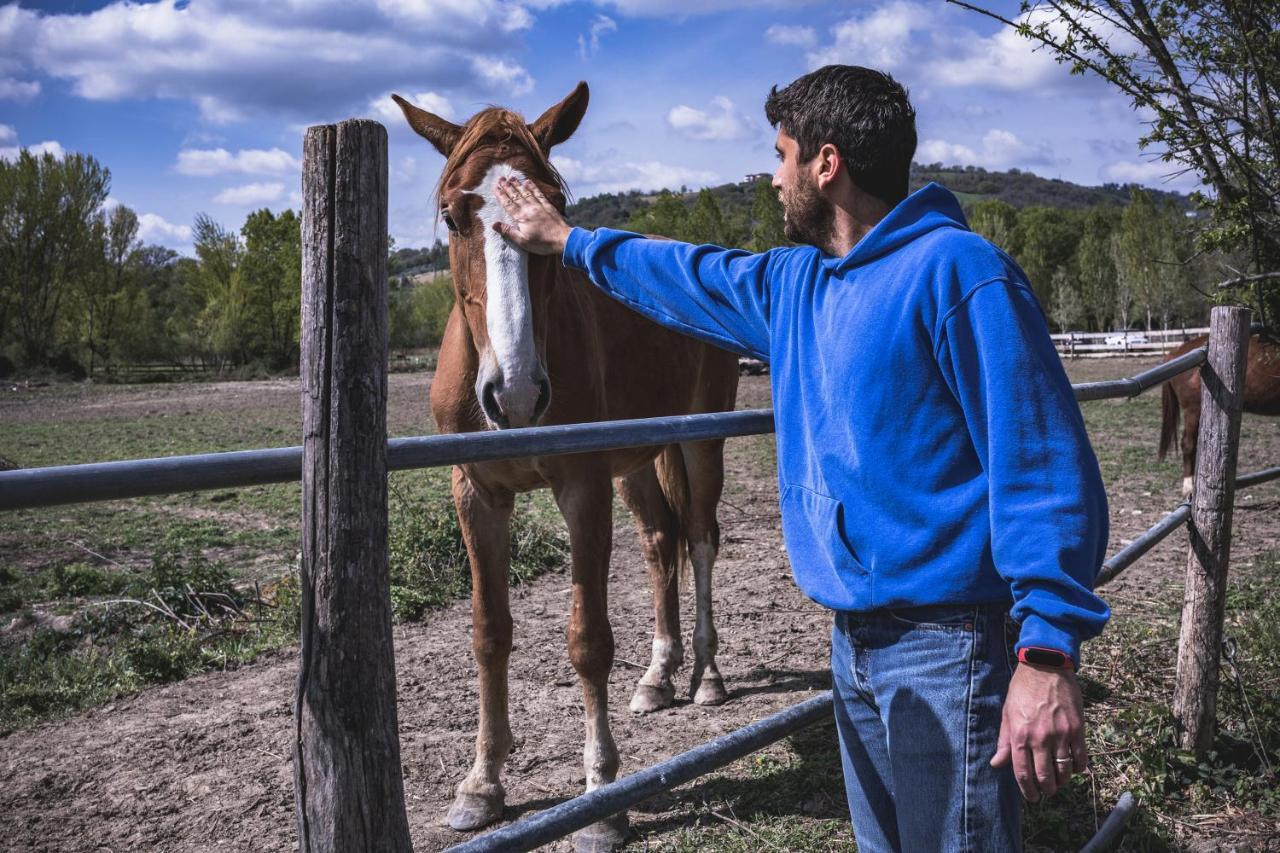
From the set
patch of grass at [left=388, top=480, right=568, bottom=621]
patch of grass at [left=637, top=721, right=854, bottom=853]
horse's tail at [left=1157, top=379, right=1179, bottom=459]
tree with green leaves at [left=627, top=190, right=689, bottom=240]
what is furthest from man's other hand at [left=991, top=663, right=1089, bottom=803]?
tree with green leaves at [left=627, top=190, right=689, bottom=240]

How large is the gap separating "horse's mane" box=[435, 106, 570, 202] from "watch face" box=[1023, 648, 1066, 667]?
2249 millimetres

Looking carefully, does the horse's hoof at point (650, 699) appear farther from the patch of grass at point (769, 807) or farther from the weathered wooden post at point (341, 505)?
the weathered wooden post at point (341, 505)

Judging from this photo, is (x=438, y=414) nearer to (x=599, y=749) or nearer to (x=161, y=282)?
(x=599, y=749)

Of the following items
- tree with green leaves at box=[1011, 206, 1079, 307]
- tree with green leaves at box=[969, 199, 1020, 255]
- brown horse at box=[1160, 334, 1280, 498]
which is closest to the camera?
brown horse at box=[1160, 334, 1280, 498]

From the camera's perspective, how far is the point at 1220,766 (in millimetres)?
3574

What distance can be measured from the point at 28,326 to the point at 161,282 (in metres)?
25.0

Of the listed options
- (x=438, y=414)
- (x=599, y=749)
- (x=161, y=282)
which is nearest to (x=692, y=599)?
(x=599, y=749)

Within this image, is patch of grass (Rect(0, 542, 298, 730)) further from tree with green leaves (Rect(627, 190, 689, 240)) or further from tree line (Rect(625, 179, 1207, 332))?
tree with green leaves (Rect(627, 190, 689, 240))

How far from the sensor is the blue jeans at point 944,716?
5.16ft

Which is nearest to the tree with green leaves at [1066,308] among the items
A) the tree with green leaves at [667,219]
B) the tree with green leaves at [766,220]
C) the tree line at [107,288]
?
the tree with green leaves at [766,220]

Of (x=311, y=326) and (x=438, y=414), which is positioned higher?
(x=311, y=326)

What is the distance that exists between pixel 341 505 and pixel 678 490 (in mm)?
3755

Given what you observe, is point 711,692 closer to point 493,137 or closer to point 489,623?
point 489,623

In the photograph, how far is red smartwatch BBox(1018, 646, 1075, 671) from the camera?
4.62 feet
